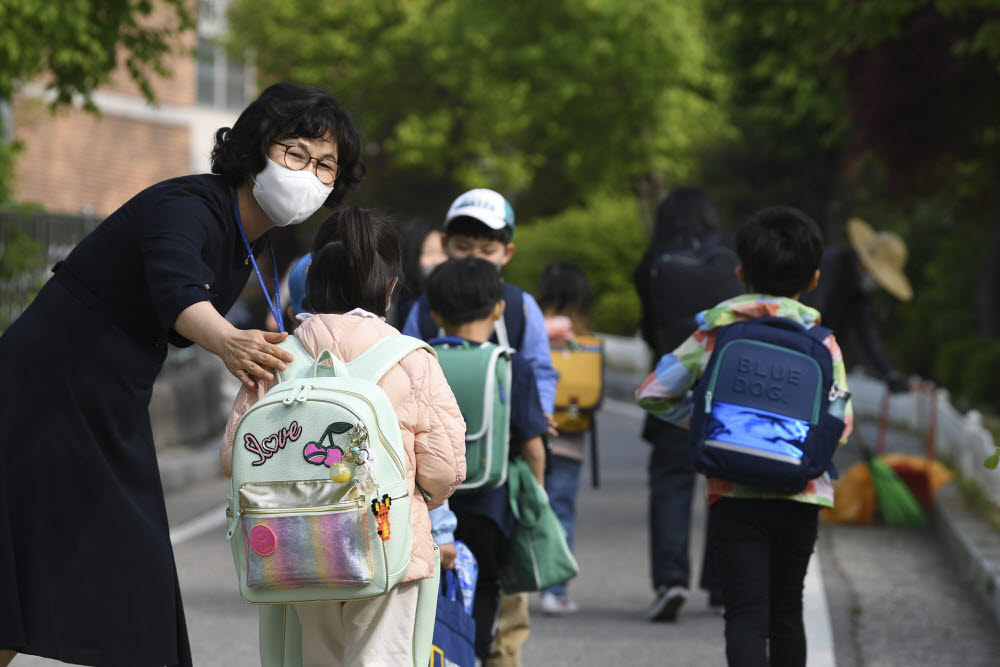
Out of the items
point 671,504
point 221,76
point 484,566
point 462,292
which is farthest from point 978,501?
point 221,76

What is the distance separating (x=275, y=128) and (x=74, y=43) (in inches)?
289

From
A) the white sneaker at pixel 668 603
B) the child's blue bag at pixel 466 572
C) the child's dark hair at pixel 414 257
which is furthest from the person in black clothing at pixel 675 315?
the child's blue bag at pixel 466 572

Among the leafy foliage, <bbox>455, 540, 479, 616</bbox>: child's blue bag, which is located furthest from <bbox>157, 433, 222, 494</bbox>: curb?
the leafy foliage

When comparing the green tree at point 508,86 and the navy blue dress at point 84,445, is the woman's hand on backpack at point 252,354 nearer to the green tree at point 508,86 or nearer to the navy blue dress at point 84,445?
the navy blue dress at point 84,445

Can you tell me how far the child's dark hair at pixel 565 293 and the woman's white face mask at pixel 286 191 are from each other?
4.14 m

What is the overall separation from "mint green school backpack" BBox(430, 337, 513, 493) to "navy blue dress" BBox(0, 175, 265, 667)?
131cm

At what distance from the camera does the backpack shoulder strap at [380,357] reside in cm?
348

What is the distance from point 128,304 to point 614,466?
10.5m

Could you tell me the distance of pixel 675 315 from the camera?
22.5 ft

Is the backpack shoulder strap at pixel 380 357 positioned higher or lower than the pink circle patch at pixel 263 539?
higher

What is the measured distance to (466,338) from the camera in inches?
193

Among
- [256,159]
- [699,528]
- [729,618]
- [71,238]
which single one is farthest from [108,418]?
[71,238]

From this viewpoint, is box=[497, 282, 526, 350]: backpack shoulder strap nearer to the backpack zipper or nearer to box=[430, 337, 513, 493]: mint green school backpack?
box=[430, 337, 513, 493]: mint green school backpack

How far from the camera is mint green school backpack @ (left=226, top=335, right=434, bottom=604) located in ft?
10.8
